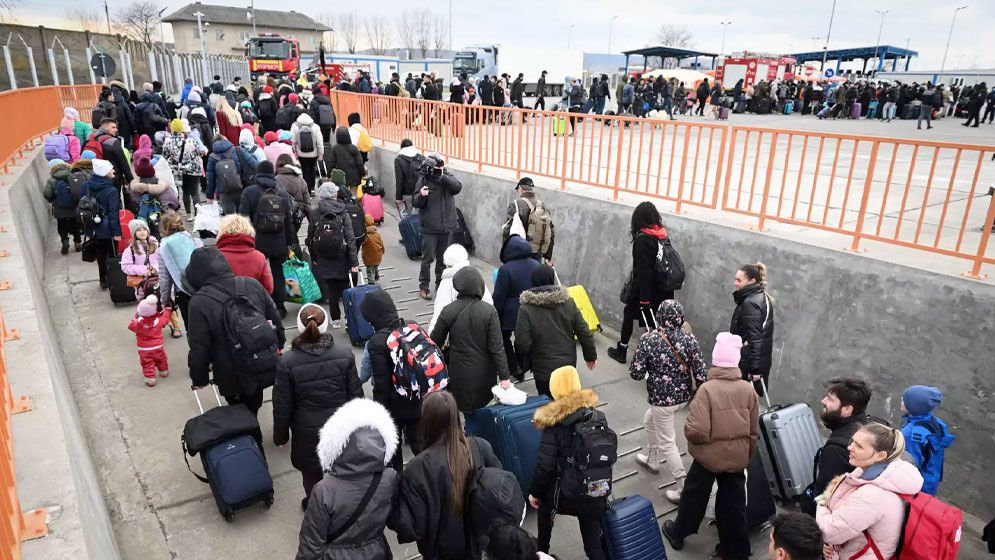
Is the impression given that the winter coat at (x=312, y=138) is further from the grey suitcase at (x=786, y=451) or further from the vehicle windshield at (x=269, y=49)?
the vehicle windshield at (x=269, y=49)

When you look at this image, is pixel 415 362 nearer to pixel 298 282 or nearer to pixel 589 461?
pixel 589 461

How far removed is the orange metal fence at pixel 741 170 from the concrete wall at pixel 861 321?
324 mm

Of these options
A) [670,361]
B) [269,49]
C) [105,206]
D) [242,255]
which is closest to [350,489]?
[670,361]

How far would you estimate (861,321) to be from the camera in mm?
5137

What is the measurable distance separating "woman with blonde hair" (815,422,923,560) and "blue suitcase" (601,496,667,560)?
1046 millimetres

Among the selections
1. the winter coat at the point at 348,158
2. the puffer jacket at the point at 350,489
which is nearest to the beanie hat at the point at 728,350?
the puffer jacket at the point at 350,489

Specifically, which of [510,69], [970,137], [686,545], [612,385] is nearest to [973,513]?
[686,545]

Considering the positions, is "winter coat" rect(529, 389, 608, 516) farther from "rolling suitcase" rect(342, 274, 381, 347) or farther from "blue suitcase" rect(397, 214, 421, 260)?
"blue suitcase" rect(397, 214, 421, 260)

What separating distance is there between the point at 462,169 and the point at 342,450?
816 centimetres

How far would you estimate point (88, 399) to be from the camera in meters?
5.75

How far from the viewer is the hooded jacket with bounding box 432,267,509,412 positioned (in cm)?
466

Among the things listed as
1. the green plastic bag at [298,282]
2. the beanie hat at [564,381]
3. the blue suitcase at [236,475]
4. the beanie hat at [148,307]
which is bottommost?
the blue suitcase at [236,475]

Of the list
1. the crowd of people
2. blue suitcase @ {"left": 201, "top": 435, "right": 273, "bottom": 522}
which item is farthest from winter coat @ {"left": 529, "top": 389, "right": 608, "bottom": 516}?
blue suitcase @ {"left": 201, "top": 435, "right": 273, "bottom": 522}

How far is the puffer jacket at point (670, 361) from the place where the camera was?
460cm
